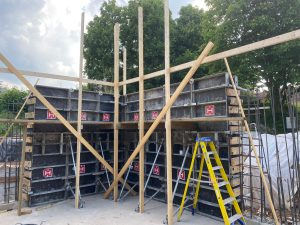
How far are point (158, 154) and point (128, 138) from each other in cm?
185

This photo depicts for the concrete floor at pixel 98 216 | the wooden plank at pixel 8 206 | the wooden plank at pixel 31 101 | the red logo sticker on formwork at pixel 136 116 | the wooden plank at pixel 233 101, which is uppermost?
the wooden plank at pixel 31 101

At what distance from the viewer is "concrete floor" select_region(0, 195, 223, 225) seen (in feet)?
20.9

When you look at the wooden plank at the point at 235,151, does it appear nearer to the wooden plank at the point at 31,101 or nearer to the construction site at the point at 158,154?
the construction site at the point at 158,154

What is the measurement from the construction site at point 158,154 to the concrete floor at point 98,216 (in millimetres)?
29

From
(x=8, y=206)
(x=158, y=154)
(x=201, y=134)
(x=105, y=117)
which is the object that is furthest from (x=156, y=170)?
(x=8, y=206)

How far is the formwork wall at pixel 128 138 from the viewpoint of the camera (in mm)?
6539

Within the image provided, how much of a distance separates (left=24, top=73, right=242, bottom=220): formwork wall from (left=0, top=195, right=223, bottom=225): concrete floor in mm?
573

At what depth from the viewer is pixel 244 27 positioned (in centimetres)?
1655

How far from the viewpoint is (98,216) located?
678 cm

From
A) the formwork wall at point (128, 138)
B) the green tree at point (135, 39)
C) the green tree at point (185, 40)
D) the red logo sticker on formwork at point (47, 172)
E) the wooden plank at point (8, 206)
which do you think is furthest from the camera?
the green tree at point (185, 40)

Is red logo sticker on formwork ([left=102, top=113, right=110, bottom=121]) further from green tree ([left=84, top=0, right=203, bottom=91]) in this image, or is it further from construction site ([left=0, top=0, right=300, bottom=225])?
green tree ([left=84, top=0, right=203, bottom=91])

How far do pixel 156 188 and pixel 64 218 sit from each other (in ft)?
10.5

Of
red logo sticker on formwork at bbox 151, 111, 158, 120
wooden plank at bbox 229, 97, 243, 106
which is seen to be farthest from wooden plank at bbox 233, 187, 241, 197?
red logo sticker on formwork at bbox 151, 111, 158, 120

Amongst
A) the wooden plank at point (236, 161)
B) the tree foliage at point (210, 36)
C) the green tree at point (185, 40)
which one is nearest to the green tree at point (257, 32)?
the tree foliage at point (210, 36)
